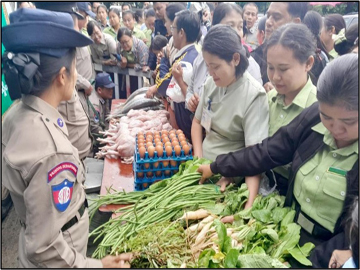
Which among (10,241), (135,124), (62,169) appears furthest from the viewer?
(135,124)

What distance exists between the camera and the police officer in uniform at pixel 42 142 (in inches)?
55.1

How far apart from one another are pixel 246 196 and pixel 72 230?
3.46 feet

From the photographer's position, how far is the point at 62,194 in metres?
1.45

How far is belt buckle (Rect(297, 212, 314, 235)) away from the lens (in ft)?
5.59

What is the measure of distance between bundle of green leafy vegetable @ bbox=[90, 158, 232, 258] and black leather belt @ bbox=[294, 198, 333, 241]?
59 cm

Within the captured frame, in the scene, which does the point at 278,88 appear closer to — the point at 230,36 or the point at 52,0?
the point at 230,36

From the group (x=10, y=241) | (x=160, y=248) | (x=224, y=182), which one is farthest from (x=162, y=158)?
(x=10, y=241)

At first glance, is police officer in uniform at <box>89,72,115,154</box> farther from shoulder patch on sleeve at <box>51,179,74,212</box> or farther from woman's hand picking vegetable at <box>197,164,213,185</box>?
shoulder patch on sleeve at <box>51,179,74,212</box>

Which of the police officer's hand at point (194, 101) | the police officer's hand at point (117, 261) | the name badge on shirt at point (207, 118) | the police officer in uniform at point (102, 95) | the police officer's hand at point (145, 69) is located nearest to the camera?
the police officer's hand at point (117, 261)

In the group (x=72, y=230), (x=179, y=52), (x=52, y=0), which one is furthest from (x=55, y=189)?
(x=179, y=52)

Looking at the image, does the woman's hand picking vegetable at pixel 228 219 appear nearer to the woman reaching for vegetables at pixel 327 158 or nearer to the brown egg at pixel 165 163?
the woman reaching for vegetables at pixel 327 158

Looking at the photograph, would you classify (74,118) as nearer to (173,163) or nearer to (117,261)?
(173,163)

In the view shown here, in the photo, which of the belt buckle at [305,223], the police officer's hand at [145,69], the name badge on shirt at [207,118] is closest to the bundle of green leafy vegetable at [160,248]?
the belt buckle at [305,223]

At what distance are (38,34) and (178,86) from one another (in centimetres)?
198
